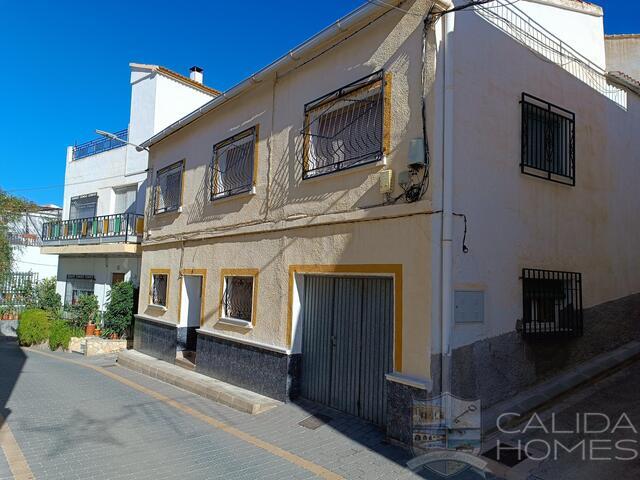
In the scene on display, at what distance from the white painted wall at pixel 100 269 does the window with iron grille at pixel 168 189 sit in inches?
136

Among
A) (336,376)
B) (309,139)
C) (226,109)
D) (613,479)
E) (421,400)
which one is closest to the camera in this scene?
(613,479)

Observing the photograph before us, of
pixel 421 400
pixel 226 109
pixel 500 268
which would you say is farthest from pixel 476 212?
pixel 226 109

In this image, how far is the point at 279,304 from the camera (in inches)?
302

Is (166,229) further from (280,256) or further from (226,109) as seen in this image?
(280,256)

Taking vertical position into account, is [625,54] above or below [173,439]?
above

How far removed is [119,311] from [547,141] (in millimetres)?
12127

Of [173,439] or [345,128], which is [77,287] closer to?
[173,439]

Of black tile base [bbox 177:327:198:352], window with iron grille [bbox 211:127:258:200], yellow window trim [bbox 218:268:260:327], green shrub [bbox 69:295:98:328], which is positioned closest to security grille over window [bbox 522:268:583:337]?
yellow window trim [bbox 218:268:260:327]

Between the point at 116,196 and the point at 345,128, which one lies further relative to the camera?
the point at 116,196

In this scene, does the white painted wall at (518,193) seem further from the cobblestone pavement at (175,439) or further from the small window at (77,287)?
the small window at (77,287)

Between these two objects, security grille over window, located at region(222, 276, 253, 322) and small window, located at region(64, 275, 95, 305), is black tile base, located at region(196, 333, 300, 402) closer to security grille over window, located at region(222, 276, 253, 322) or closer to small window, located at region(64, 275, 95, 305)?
security grille over window, located at region(222, 276, 253, 322)

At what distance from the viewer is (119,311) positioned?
13898 mm

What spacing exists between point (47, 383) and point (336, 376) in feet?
20.0

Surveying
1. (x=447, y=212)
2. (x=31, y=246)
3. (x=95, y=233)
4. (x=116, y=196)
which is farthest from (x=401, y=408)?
(x=31, y=246)
